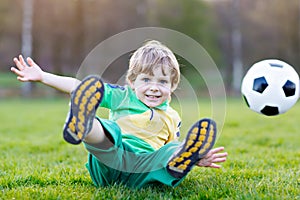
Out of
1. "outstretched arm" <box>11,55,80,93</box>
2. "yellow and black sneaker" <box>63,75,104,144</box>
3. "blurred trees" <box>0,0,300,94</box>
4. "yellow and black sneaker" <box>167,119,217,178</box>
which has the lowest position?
"yellow and black sneaker" <box>167,119,217,178</box>

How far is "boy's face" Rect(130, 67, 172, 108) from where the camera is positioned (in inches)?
97.5

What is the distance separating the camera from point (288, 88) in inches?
110

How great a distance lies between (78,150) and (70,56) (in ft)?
55.4

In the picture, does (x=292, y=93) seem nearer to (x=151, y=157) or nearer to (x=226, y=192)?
(x=226, y=192)

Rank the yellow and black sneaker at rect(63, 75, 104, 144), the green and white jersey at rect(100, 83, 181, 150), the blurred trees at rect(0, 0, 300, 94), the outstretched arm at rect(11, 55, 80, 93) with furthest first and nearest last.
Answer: the blurred trees at rect(0, 0, 300, 94)
the green and white jersey at rect(100, 83, 181, 150)
the outstretched arm at rect(11, 55, 80, 93)
the yellow and black sneaker at rect(63, 75, 104, 144)

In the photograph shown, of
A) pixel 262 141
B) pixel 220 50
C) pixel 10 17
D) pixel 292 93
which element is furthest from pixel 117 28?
pixel 292 93

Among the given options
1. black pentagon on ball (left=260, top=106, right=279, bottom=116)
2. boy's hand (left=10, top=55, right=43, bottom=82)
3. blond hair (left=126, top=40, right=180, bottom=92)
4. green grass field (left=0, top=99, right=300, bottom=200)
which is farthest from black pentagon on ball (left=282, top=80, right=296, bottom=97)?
boy's hand (left=10, top=55, right=43, bottom=82)

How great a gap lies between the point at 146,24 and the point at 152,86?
58.6 feet

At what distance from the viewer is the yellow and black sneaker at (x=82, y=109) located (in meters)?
1.92

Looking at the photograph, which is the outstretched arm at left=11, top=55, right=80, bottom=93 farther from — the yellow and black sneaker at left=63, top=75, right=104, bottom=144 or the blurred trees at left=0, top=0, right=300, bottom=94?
the blurred trees at left=0, top=0, right=300, bottom=94

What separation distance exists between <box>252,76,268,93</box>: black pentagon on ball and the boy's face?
0.70 metres

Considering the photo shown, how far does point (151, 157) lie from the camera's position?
2297 mm

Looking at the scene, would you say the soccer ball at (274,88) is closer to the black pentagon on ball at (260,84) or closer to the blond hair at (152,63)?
the black pentagon on ball at (260,84)

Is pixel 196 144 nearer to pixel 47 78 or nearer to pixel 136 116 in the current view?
pixel 136 116
